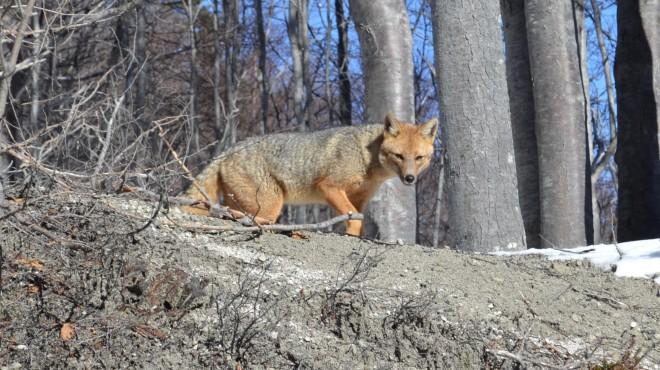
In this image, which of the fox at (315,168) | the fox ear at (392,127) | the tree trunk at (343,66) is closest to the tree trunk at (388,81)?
the fox at (315,168)

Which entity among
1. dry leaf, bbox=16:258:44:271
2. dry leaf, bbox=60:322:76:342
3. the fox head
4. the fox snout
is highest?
the fox head

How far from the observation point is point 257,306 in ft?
17.7

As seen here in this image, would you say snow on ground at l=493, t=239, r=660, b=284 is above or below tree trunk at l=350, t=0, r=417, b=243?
below

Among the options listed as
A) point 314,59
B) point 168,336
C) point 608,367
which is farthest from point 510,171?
point 314,59

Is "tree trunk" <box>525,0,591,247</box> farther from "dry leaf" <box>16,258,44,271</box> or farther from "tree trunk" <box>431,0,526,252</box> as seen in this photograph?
"dry leaf" <box>16,258,44,271</box>

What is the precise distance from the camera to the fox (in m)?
9.30

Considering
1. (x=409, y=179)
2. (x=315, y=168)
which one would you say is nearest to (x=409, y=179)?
(x=409, y=179)

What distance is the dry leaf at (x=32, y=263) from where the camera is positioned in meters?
5.29

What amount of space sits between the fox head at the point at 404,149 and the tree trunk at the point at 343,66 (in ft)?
47.3

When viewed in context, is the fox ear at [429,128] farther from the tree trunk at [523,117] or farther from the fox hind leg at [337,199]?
the tree trunk at [523,117]

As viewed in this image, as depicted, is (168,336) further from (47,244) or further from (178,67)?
(178,67)

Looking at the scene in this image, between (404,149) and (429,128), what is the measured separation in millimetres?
711

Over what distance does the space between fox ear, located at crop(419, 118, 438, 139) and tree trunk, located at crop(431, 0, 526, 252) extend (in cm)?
73

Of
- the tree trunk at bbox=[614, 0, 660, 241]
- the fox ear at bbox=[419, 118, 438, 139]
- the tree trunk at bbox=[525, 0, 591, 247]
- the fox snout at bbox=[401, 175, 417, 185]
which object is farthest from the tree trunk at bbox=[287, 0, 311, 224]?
the fox snout at bbox=[401, 175, 417, 185]
